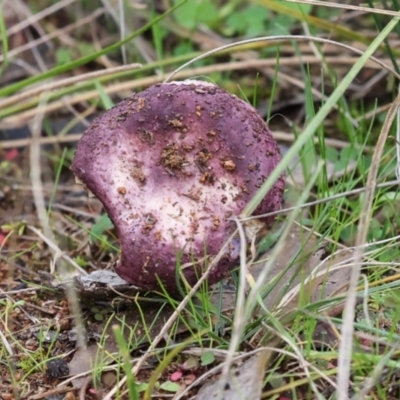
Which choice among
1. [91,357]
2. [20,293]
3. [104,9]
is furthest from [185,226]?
[104,9]

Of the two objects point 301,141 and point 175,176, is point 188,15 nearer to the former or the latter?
point 175,176

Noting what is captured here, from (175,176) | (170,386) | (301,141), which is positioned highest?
(301,141)

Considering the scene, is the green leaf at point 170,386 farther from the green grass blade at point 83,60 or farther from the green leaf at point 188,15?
the green leaf at point 188,15

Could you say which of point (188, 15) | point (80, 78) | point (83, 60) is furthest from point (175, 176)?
point (188, 15)

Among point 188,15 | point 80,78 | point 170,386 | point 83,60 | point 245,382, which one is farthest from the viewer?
point 188,15

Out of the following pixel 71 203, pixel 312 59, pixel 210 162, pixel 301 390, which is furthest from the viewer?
pixel 312 59

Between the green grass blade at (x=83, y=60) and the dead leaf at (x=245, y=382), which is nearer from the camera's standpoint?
the dead leaf at (x=245, y=382)

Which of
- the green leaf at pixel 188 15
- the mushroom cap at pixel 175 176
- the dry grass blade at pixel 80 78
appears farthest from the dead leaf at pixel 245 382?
the green leaf at pixel 188 15

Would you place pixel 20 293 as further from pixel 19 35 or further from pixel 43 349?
pixel 19 35

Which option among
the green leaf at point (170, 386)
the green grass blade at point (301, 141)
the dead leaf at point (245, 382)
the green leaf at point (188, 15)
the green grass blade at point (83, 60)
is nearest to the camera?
the green grass blade at point (301, 141)
